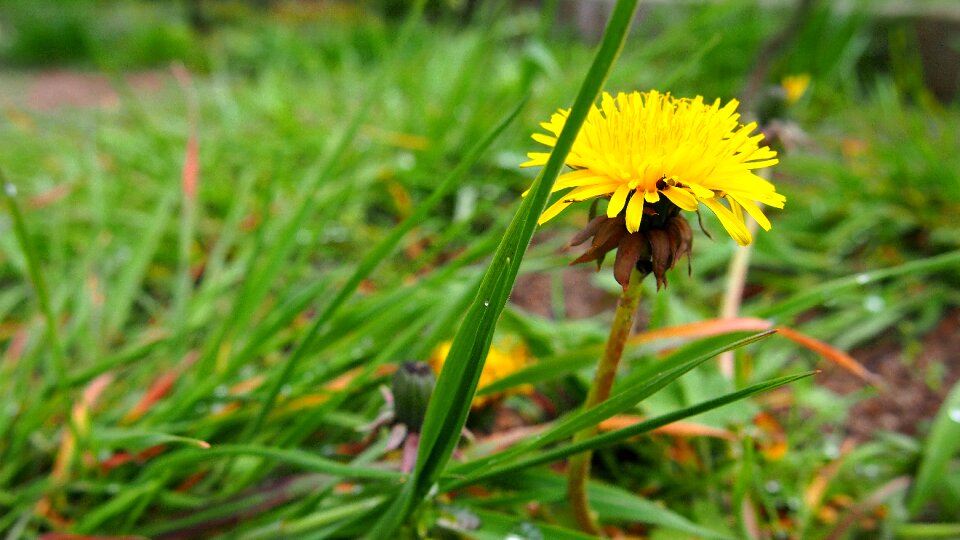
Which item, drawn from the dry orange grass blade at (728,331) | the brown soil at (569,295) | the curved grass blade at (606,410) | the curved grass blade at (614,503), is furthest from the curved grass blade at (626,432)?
the brown soil at (569,295)

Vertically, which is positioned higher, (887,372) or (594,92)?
(887,372)

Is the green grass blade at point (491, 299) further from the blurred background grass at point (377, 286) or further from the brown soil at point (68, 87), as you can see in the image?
the brown soil at point (68, 87)

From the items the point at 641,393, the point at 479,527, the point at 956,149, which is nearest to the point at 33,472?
the point at 479,527

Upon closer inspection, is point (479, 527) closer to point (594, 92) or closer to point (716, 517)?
point (716, 517)

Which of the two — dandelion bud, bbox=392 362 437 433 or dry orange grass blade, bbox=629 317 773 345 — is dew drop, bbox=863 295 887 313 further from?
dandelion bud, bbox=392 362 437 433

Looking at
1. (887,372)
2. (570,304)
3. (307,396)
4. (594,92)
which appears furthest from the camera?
(570,304)

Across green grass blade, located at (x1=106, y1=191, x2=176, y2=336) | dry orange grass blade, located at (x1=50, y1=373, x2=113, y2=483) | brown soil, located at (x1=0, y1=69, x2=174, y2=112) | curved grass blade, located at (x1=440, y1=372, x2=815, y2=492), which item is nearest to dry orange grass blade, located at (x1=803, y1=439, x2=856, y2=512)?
curved grass blade, located at (x1=440, y1=372, x2=815, y2=492)
